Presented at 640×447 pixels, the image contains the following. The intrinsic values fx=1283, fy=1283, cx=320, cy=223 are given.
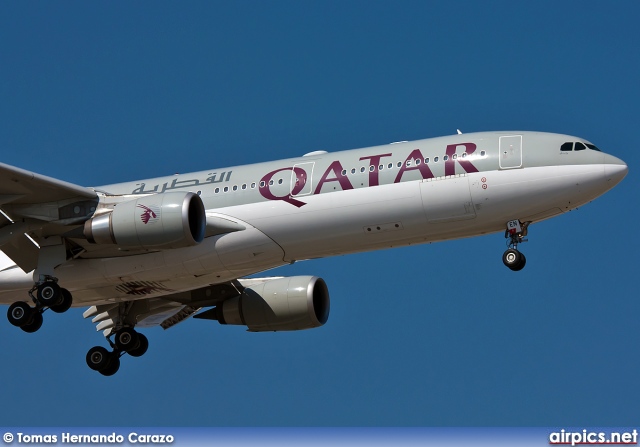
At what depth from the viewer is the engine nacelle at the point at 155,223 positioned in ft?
114

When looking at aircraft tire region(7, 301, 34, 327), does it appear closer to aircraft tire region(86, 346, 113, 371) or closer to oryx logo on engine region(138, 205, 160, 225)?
aircraft tire region(86, 346, 113, 371)

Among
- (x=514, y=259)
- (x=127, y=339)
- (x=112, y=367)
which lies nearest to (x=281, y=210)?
(x=514, y=259)

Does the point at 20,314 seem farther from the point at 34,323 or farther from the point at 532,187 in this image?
the point at 532,187

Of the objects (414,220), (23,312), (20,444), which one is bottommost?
(20,444)

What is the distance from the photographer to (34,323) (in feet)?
122

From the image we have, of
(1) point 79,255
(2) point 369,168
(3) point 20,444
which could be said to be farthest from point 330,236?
(3) point 20,444

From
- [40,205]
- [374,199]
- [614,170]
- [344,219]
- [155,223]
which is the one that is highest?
[614,170]

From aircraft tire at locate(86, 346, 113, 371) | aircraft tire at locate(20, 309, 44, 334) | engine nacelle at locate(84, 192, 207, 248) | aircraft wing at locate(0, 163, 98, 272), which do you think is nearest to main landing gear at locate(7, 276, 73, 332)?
aircraft tire at locate(20, 309, 44, 334)

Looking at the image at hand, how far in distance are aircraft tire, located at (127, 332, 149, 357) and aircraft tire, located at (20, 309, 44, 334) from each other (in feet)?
14.7

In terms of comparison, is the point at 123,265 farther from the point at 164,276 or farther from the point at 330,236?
the point at 330,236

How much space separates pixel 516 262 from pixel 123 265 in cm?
1118

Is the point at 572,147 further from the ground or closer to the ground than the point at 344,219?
further from the ground

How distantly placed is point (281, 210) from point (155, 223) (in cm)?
357

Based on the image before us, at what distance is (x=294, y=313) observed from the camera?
41219mm
